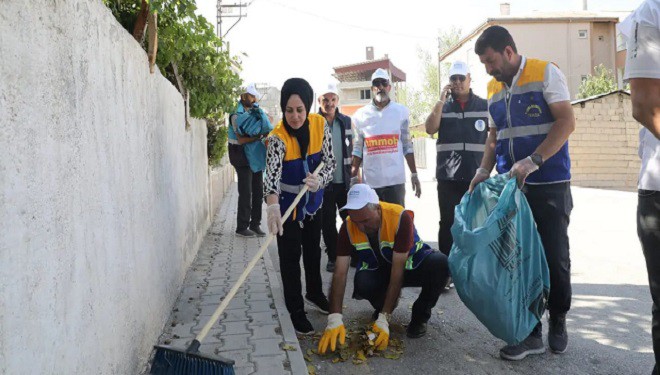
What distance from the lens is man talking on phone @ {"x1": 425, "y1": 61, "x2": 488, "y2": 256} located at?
5125mm

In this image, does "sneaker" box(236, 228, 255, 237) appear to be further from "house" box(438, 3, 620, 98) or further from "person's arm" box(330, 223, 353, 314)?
"house" box(438, 3, 620, 98)

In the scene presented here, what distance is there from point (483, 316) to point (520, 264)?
1.24 feet

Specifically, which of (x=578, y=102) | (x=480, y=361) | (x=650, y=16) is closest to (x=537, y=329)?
(x=480, y=361)

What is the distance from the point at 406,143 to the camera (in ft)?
18.8

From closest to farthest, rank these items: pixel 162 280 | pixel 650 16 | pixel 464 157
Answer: pixel 650 16 → pixel 162 280 → pixel 464 157

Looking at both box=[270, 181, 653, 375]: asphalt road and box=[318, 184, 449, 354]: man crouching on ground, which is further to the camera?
box=[318, 184, 449, 354]: man crouching on ground

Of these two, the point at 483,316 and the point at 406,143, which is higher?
the point at 406,143

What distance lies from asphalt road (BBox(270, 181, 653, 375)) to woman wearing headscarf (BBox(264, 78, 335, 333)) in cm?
42

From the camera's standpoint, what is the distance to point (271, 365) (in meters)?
3.41

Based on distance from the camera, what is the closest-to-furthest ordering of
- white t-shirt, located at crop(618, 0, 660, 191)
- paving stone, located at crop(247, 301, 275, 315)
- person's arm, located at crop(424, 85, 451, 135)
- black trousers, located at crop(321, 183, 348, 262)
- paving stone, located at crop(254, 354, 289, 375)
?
white t-shirt, located at crop(618, 0, 660, 191) → paving stone, located at crop(254, 354, 289, 375) → paving stone, located at crop(247, 301, 275, 315) → person's arm, located at crop(424, 85, 451, 135) → black trousers, located at crop(321, 183, 348, 262)

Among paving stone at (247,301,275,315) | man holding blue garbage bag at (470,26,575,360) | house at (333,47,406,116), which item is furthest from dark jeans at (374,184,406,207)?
house at (333,47,406,116)

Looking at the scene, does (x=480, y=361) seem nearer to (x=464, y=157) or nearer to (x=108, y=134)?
(x=464, y=157)

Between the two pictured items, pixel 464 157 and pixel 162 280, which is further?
pixel 464 157

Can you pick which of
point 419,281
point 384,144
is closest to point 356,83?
point 384,144
